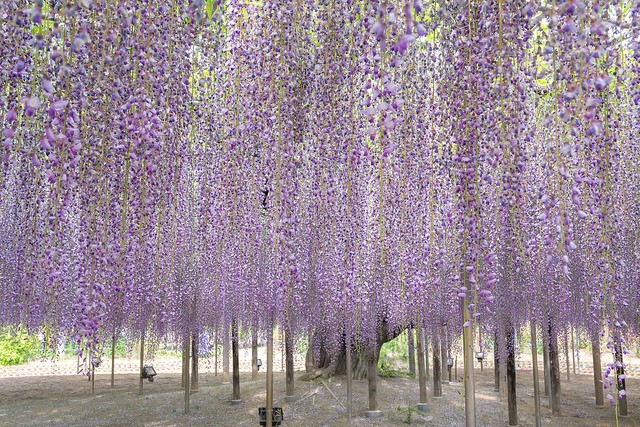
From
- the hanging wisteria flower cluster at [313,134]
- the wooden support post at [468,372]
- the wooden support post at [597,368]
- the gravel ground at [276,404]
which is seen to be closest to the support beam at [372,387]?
the gravel ground at [276,404]

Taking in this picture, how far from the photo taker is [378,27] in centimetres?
164

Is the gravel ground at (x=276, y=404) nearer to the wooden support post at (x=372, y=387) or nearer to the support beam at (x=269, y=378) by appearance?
the wooden support post at (x=372, y=387)

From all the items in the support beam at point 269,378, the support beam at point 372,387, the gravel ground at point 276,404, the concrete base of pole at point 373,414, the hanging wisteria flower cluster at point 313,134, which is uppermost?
the hanging wisteria flower cluster at point 313,134

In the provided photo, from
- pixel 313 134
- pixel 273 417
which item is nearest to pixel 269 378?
pixel 273 417

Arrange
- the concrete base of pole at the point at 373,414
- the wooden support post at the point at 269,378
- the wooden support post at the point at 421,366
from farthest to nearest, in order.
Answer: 1. the wooden support post at the point at 421,366
2. the concrete base of pole at the point at 373,414
3. the wooden support post at the point at 269,378

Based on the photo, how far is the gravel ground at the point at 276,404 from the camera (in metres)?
9.85

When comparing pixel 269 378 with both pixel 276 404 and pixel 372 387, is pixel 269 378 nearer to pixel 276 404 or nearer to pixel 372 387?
pixel 372 387

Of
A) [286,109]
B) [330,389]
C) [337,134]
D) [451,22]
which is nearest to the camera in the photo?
[451,22]

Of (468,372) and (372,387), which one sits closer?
(468,372)

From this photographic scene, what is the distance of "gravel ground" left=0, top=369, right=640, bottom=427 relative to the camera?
985 cm

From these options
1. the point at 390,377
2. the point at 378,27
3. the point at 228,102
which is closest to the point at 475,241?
the point at 378,27

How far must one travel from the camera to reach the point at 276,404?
1077 cm

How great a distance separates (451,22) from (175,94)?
1832mm

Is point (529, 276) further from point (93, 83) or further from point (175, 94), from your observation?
point (93, 83)
